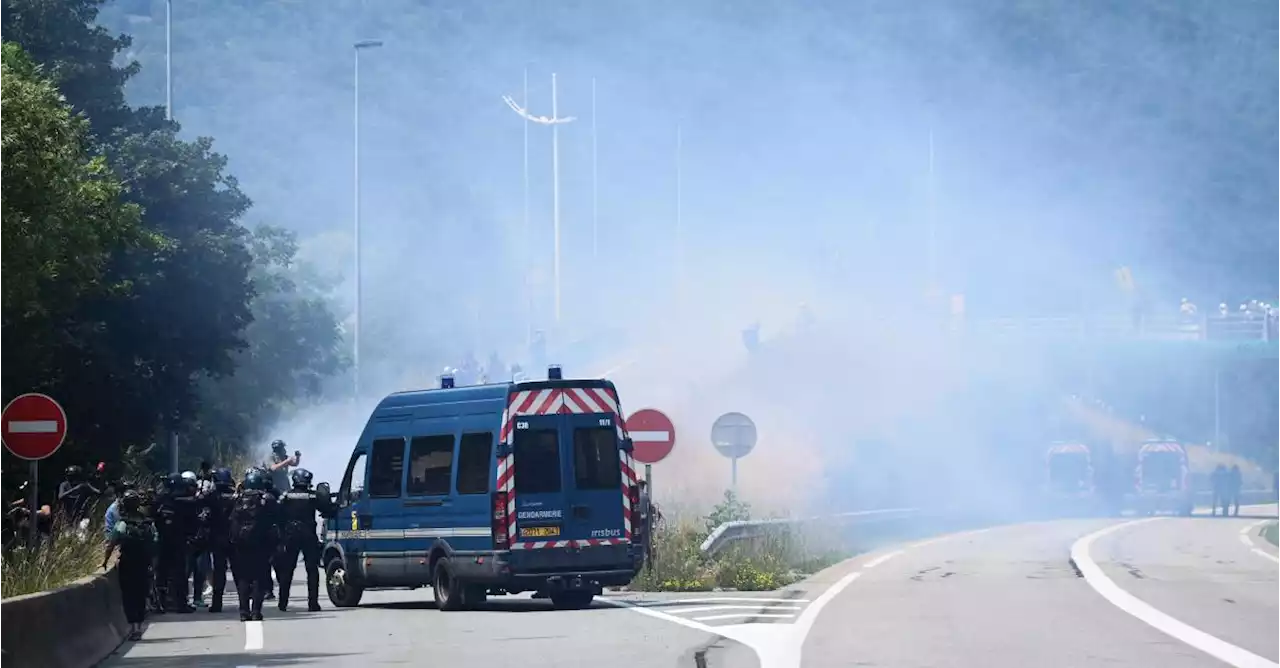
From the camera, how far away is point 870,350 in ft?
275

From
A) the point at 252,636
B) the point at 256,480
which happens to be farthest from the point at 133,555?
the point at 256,480

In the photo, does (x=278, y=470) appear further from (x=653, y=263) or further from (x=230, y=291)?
(x=653, y=263)

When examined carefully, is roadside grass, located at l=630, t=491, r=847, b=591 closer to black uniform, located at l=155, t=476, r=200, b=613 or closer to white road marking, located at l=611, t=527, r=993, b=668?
white road marking, located at l=611, t=527, r=993, b=668

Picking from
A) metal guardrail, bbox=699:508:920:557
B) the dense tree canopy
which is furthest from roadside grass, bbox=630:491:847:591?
the dense tree canopy

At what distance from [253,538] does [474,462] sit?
8.24 feet

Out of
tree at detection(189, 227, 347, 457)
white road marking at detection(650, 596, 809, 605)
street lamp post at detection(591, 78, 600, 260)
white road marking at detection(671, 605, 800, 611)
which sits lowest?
white road marking at detection(650, 596, 809, 605)

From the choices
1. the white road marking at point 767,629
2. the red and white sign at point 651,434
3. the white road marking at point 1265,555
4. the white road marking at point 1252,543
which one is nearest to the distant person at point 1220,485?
the white road marking at point 1252,543

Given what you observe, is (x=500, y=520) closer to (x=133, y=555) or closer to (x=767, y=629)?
(x=133, y=555)

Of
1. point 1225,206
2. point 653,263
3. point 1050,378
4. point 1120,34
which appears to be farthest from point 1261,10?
point 1050,378

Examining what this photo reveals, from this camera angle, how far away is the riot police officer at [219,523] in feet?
82.8

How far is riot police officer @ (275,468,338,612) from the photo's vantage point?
24.4 meters

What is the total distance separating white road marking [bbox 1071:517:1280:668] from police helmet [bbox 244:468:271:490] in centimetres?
917

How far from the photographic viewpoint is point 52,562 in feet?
66.5

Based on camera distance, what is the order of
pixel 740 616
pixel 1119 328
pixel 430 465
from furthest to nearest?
pixel 1119 328
pixel 430 465
pixel 740 616
